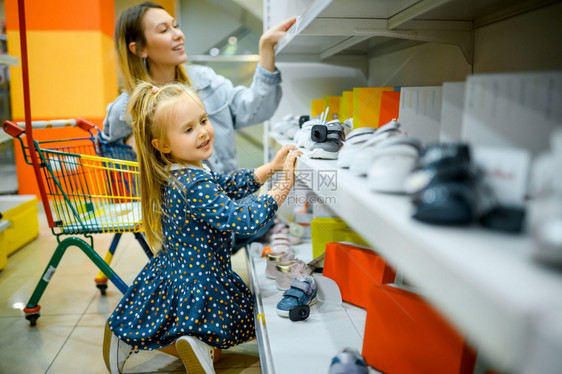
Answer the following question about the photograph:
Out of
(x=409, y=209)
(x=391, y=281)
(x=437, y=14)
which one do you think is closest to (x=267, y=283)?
(x=391, y=281)

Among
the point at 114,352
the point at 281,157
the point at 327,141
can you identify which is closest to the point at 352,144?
the point at 327,141

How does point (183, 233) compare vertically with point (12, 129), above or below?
below

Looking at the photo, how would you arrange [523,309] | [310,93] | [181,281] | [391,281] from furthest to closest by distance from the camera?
1. [310,93]
2. [181,281]
3. [391,281]
4. [523,309]

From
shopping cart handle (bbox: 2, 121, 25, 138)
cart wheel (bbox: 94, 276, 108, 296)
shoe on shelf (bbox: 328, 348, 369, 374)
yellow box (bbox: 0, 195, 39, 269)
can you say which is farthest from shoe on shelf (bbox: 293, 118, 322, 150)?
yellow box (bbox: 0, 195, 39, 269)

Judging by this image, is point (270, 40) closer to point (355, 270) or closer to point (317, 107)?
point (317, 107)

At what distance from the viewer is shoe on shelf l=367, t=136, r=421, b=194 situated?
1.95ft

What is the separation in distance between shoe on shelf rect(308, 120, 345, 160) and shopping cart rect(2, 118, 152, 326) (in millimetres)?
698

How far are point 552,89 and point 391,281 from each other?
830 millimetres

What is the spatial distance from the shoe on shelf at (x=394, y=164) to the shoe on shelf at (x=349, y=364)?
46cm

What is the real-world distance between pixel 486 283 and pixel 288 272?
1.21 m

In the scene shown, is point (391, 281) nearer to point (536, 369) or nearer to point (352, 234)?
point (352, 234)

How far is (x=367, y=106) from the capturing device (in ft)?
4.10

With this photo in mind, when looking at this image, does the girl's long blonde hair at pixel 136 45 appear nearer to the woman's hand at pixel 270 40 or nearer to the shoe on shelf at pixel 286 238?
the woman's hand at pixel 270 40

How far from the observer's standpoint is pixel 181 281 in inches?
52.6
